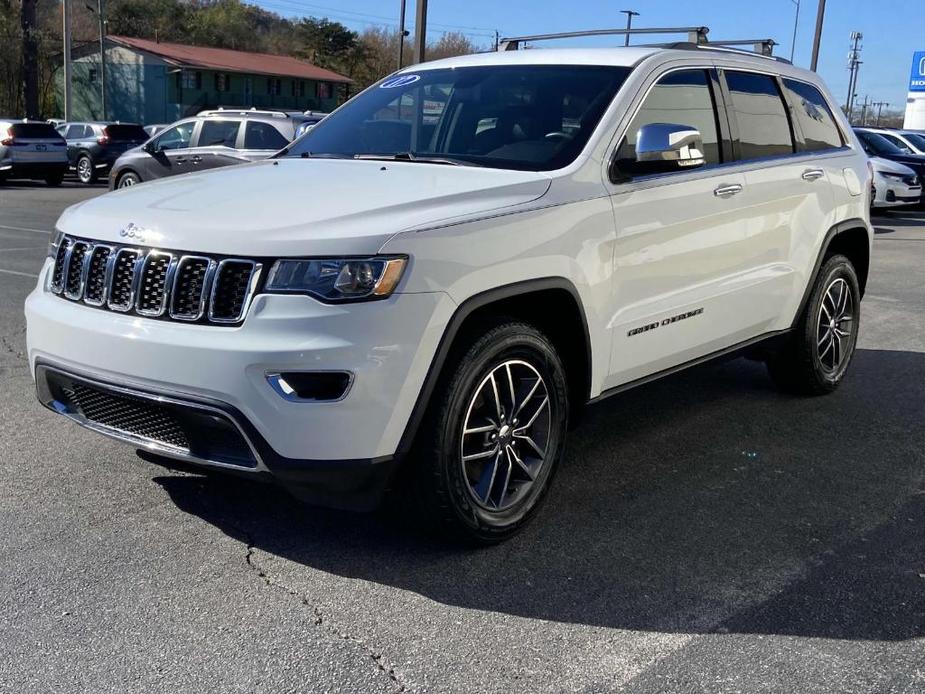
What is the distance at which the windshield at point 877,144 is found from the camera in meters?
21.9

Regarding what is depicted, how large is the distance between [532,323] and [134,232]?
4.95 feet

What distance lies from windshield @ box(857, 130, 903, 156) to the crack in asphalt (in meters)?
20.7

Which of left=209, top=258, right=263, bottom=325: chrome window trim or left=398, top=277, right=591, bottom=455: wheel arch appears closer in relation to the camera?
left=209, top=258, right=263, bottom=325: chrome window trim

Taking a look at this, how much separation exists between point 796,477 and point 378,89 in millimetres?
2813

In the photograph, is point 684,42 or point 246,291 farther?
point 684,42

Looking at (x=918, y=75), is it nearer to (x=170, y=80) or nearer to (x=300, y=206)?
(x=170, y=80)

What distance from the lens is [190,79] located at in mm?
58625

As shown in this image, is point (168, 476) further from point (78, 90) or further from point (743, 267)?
point (78, 90)

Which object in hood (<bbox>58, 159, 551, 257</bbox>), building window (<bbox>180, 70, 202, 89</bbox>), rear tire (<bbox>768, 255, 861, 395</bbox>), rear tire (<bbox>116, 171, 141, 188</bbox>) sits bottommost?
rear tire (<bbox>116, 171, 141, 188</bbox>)

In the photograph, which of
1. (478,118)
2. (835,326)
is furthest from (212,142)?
(478,118)

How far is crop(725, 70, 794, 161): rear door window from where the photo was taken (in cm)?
520

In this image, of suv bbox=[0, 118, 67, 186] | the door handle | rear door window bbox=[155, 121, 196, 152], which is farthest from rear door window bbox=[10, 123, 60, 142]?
the door handle

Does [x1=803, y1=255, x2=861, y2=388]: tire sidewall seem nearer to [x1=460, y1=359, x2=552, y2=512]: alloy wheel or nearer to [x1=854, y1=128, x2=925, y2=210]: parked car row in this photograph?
[x1=460, y1=359, x2=552, y2=512]: alloy wheel

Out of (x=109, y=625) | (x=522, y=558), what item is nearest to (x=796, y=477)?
(x=522, y=558)
